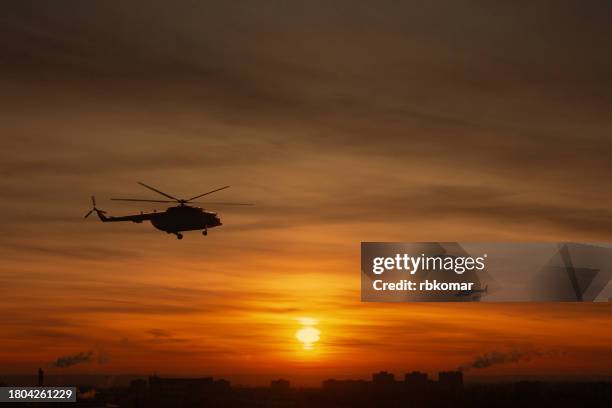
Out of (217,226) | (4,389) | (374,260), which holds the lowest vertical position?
(4,389)

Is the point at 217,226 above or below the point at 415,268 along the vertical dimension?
above

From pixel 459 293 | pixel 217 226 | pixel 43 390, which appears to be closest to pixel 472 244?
pixel 459 293

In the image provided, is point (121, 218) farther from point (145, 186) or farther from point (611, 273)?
point (611, 273)

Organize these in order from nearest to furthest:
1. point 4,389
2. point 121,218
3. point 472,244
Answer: point 472,244 → point 121,218 → point 4,389

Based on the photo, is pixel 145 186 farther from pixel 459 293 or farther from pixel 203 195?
pixel 459 293

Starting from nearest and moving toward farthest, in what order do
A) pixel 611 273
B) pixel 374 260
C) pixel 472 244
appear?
1. pixel 374 260
2. pixel 472 244
3. pixel 611 273

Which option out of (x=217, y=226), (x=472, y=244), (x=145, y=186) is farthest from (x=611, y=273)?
(x=145, y=186)

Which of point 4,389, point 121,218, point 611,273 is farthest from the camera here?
point 4,389

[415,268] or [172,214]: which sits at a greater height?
[172,214]

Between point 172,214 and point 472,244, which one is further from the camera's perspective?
point 172,214
